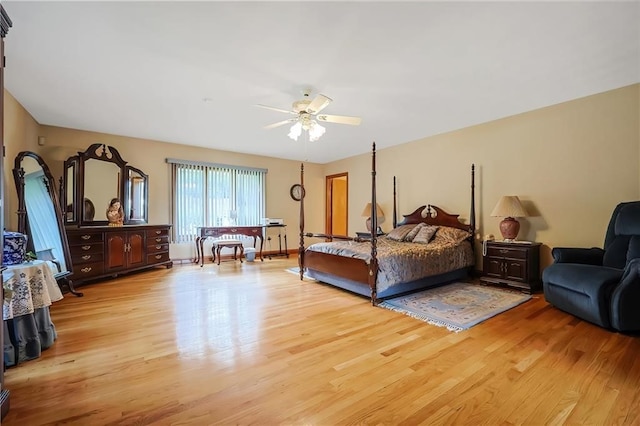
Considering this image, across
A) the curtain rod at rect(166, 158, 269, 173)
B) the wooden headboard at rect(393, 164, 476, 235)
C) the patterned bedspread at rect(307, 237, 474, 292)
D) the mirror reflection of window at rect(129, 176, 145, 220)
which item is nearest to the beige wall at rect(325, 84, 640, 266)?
the wooden headboard at rect(393, 164, 476, 235)

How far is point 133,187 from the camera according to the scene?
5.23m

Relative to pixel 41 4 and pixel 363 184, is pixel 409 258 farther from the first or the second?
pixel 41 4

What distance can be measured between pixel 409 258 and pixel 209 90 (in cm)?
312

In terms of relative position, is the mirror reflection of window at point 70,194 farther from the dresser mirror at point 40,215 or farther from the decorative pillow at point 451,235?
the decorative pillow at point 451,235

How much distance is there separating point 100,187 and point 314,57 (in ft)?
14.4

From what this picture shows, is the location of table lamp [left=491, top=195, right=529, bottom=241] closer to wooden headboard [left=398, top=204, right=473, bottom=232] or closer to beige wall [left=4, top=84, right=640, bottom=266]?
beige wall [left=4, top=84, right=640, bottom=266]

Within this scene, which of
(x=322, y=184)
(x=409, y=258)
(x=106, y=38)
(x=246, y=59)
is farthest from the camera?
(x=322, y=184)

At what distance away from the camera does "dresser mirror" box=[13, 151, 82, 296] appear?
3.36 m

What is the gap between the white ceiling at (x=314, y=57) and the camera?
2018mm

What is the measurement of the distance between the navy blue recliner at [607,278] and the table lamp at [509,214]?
0.67 metres

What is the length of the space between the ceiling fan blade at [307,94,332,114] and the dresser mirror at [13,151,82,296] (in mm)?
3493

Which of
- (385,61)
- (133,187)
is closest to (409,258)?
(385,61)

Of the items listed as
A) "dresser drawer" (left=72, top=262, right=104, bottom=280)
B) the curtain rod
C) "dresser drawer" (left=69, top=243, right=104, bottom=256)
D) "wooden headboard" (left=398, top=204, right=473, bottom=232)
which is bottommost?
"dresser drawer" (left=72, top=262, right=104, bottom=280)

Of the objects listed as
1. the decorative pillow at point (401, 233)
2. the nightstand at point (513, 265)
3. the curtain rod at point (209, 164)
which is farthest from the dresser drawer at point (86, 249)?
the nightstand at point (513, 265)
